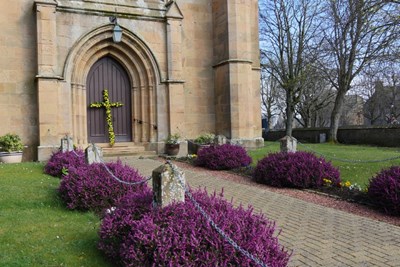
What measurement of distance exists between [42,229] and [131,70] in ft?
38.5

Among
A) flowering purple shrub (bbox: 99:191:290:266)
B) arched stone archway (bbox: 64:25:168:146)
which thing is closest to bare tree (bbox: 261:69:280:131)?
arched stone archway (bbox: 64:25:168:146)

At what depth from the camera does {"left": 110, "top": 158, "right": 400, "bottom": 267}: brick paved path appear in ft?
14.5

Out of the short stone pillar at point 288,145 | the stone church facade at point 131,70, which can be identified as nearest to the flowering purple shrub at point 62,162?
the stone church facade at point 131,70

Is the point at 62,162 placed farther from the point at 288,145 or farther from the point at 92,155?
the point at 288,145

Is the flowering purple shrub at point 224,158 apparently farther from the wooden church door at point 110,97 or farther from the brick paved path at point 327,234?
the wooden church door at point 110,97

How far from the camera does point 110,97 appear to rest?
1652cm

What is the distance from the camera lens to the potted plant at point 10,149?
1305 cm

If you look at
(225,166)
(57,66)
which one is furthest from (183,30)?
(225,166)

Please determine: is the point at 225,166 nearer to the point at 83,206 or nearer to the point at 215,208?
the point at 83,206

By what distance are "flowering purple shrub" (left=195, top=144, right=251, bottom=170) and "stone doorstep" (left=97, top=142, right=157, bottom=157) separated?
378cm

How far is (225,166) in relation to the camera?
12148mm

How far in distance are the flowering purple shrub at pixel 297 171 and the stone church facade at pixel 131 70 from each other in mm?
6872

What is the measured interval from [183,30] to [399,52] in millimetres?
9960

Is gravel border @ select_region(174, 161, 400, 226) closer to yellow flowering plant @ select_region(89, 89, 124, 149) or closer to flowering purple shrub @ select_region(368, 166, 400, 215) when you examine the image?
flowering purple shrub @ select_region(368, 166, 400, 215)
